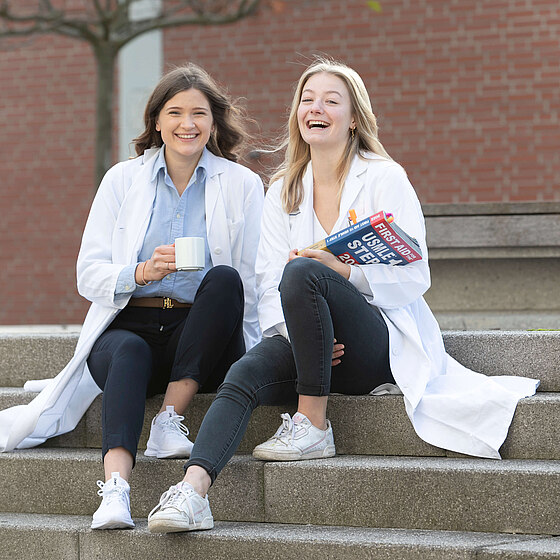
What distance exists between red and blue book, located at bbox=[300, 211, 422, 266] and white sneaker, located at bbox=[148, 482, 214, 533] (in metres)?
0.90

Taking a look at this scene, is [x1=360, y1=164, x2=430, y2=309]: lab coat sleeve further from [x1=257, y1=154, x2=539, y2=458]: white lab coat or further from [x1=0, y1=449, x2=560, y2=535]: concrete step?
[x1=0, y1=449, x2=560, y2=535]: concrete step

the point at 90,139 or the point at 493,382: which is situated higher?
the point at 90,139

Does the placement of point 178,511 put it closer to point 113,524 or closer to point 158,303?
point 113,524

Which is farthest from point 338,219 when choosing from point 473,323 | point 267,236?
point 473,323

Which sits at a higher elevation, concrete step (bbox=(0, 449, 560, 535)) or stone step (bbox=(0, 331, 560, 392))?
stone step (bbox=(0, 331, 560, 392))

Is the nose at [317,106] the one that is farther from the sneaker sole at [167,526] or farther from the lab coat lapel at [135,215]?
the sneaker sole at [167,526]

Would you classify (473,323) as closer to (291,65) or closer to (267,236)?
(267,236)

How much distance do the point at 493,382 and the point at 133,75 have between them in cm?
606

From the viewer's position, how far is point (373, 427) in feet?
10.8

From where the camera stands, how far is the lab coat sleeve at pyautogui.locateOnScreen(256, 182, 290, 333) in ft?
11.1

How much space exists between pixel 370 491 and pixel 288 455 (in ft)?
0.95

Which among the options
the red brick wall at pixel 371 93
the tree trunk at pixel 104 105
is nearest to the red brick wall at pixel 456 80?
the red brick wall at pixel 371 93

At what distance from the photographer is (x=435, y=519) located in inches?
117

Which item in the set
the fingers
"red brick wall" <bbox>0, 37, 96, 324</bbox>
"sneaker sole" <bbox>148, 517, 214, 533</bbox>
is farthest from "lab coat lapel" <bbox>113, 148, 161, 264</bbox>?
"red brick wall" <bbox>0, 37, 96, 324</bbox>
